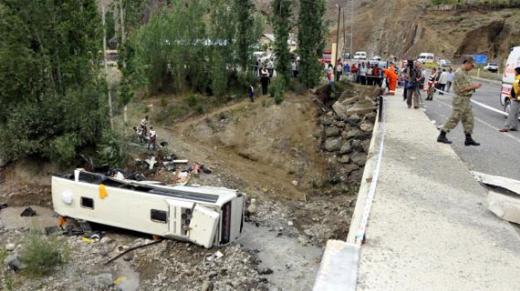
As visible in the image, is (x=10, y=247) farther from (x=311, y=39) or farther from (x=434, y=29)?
(x=434, y=29)

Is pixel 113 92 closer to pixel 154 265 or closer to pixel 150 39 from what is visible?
pixel 154 265

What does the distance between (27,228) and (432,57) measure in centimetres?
5227

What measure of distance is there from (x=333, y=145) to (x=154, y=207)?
1090 cm

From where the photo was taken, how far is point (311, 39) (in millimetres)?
22797

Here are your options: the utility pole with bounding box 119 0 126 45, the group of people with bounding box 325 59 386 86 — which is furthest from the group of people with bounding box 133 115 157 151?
the group of people with bounding box 325 59 386 86

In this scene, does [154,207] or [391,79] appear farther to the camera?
[391,79]

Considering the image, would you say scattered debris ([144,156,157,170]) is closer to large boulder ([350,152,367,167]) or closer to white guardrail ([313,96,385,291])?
large boulder ([350,152,367,167])

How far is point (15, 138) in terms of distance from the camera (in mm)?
13359

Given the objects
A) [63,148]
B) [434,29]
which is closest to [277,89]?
[63,148]

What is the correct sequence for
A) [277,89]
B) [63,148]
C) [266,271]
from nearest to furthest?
[266,271]
[63,148]
[277,89]

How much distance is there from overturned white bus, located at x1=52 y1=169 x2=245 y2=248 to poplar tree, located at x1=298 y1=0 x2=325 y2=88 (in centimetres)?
1416

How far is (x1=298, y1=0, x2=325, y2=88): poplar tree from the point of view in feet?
73.9

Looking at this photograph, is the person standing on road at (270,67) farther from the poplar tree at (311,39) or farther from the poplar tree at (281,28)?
the poplar tree at (311,39)

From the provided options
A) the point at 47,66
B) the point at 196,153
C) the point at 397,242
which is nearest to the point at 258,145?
the point at 196,153
